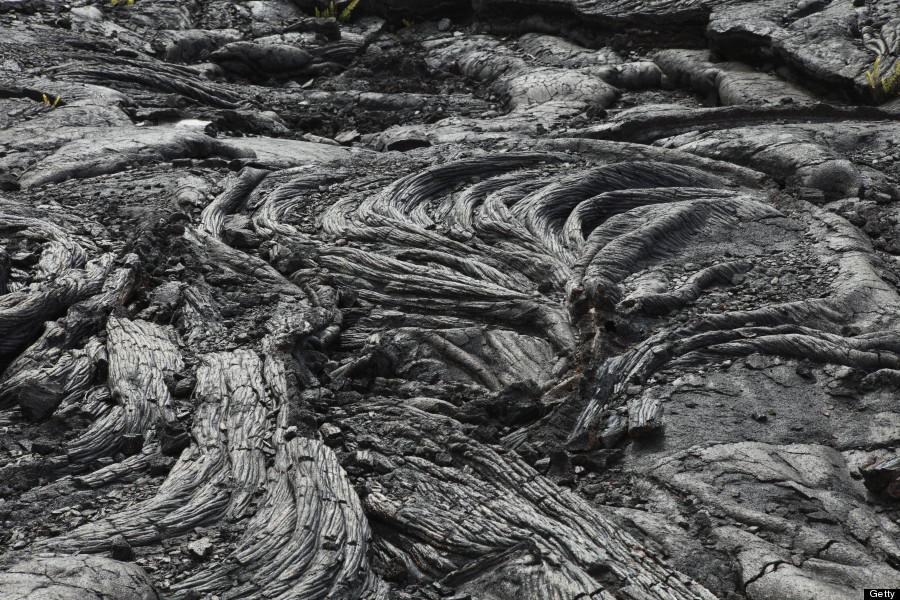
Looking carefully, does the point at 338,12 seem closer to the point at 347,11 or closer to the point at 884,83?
the point at 347,11

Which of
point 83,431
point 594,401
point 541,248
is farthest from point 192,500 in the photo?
point 541,248

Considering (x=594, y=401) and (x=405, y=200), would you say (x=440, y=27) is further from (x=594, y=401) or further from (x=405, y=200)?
(x=594, y=401)

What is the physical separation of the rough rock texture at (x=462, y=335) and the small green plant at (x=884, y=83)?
0.08 metres

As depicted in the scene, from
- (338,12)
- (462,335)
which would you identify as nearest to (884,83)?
(462,335)

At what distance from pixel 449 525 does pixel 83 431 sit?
289cm

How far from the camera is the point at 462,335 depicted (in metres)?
7.12

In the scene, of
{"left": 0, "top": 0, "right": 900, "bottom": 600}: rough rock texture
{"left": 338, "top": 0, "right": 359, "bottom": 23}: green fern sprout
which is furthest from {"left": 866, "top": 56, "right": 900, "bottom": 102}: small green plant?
{"left": 338, "top": 0, "right": 359, "bottom": 23}: green fern sprout

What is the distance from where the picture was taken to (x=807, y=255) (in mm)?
8391

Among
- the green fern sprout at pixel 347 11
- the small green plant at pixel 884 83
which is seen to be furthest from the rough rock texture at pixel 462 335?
the green fern sprout at pixel 347 11

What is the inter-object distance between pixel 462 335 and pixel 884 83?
27.8 feet

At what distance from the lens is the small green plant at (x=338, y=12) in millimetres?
17781

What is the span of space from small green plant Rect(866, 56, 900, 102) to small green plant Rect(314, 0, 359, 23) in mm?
10699

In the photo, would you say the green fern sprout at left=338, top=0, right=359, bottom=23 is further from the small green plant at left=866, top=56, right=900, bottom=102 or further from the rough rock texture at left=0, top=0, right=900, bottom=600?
the small green plant at left=866, top=56, right=900, bottom=102

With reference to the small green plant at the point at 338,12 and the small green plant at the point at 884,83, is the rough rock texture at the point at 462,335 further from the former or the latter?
the small green plant at the point at 338,12
